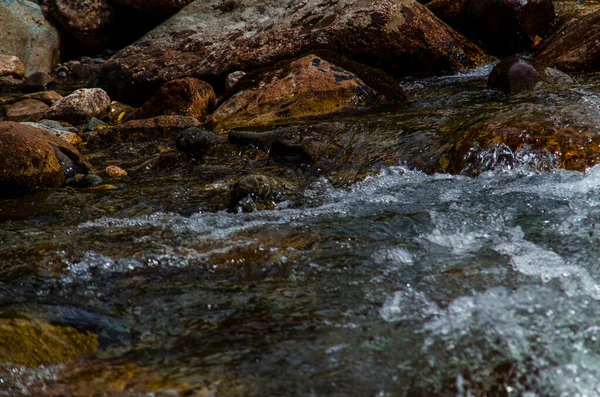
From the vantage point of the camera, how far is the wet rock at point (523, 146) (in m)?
4.57

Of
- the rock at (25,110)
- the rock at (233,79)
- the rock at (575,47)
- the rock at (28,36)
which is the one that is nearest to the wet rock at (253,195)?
the rock at (233,79)

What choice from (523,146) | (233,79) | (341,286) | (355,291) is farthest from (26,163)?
(523,146)

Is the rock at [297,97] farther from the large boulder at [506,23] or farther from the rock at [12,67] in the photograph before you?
the rock at [12,67]

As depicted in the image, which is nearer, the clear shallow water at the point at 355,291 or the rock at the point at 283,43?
the clear shallow water at the point at 355,291

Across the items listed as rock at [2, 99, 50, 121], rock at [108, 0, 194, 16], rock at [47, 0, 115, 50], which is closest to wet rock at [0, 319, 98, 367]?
rock at [2, 99, 50, 121]

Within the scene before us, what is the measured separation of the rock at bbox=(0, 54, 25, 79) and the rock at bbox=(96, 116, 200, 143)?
740cm

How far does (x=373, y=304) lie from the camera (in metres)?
2.80

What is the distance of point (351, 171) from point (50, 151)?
3.01 metres

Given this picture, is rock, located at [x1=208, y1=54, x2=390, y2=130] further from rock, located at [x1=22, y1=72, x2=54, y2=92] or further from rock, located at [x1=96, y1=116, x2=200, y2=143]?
rock, located at [x1=22, y1=72, x2=54, y2=92]

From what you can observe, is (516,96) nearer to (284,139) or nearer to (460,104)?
(460,104)

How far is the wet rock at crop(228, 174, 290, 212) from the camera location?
4.45 metres

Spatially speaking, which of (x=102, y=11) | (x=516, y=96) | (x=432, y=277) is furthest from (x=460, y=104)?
(x=102, y=11)

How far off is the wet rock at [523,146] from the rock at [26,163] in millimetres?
3695

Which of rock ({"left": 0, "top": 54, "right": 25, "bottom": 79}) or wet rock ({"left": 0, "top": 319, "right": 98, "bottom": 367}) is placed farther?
rock ({"left": 0, "top": 54, "right": 25, "bottom": 79})
